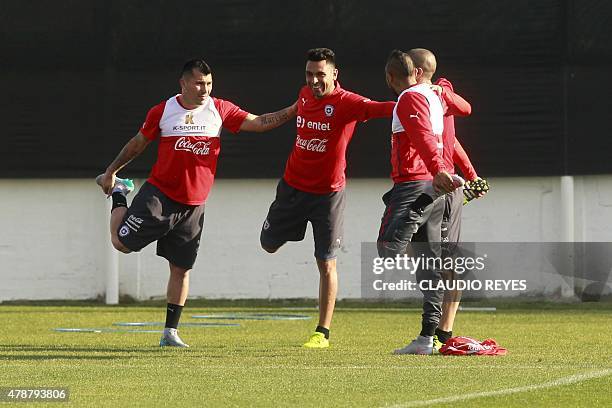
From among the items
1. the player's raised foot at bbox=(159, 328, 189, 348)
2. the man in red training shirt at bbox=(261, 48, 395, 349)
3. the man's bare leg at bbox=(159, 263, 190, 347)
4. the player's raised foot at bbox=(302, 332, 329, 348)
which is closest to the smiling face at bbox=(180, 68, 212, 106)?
the man in red training shirt at bbox=(261, 48, 395, 349)

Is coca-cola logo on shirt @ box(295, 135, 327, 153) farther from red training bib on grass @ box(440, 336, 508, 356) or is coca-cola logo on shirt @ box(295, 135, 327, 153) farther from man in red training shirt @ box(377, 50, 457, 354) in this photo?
red training bib on grass @ box(440, 336, 508, 356)

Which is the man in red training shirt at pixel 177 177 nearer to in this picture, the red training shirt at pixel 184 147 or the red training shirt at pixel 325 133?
the red training shirt at pixel 184 147

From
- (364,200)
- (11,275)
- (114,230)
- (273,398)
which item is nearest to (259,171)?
(364,200)

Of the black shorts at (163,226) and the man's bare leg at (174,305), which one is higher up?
the black shorts at (163,226)

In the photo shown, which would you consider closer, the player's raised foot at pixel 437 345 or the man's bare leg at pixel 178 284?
the player's raised foot at pixel 437 345

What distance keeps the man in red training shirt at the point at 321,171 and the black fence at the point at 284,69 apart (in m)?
6.41

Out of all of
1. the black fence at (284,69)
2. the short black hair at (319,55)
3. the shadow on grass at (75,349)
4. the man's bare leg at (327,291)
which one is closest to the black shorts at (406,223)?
the man's bare leg at (327,291)

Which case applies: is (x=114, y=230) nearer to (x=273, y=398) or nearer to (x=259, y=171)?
(x=273, y=398)

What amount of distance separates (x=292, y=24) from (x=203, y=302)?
375 centimetres

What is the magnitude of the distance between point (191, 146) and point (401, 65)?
6.42 feet

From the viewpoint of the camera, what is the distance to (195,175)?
35.4 feet

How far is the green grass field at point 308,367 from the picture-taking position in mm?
7375

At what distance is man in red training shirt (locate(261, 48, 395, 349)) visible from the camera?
34.9 ft

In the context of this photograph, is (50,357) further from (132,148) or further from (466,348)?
(466,348)
